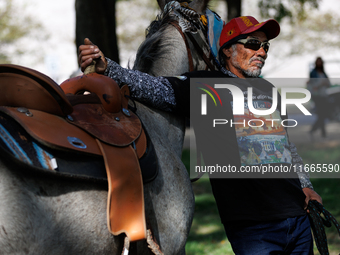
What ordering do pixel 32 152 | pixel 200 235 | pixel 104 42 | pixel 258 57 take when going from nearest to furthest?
1. pixel 32 152
2. pixel 258 57
3. pixel 200 235
4. pixel 104 42

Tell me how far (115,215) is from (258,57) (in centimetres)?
145

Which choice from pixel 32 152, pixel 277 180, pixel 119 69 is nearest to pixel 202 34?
pixel 119 69

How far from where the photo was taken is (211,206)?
598cm

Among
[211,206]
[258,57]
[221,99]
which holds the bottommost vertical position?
[211,206]

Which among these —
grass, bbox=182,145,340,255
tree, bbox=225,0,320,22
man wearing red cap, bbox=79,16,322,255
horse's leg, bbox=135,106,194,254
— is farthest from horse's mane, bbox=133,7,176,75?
tree, bbox=225,0,320,22

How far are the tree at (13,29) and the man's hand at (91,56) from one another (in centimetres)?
2263

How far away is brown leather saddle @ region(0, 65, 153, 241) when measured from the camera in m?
1.60

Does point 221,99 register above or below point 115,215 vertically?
above

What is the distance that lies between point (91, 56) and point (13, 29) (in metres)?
24.2

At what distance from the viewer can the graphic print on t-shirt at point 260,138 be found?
2.30 m

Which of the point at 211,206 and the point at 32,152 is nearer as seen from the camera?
the point at 32,152

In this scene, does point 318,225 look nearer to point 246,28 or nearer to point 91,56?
point 246,28

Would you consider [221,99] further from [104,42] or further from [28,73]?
[104,42]

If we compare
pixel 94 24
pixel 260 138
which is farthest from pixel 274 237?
pixel 94 24
